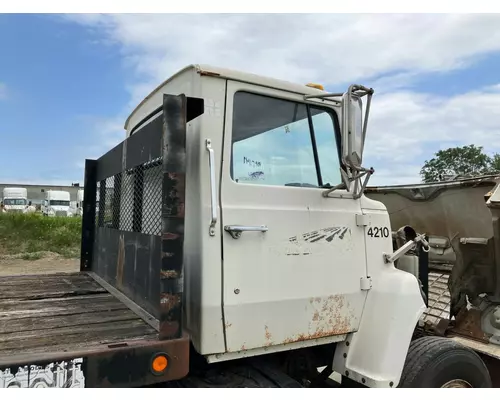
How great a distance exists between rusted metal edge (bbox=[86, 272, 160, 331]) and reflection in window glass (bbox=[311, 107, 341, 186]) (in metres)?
1.36

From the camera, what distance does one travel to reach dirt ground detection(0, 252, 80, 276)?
1330cm

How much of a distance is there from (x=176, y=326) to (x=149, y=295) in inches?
20.9

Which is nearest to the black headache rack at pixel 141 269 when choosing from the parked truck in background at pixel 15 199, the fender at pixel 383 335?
the fender at pixel 383 335

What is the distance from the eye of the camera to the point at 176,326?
2.17 m

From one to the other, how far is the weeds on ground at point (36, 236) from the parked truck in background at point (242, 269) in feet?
48.8

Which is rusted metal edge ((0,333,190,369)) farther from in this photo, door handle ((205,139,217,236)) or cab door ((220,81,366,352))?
door handle ((205,139,217,236))

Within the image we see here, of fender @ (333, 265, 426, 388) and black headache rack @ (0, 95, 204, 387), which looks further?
fender @ (333, 265, 426, 388)

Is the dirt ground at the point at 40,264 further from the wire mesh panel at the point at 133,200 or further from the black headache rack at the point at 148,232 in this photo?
the black headache rack at the point at 148,232

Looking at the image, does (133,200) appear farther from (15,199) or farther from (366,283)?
(15,199)

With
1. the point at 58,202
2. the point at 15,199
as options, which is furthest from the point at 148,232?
the point at 15,199

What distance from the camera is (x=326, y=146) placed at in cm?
301

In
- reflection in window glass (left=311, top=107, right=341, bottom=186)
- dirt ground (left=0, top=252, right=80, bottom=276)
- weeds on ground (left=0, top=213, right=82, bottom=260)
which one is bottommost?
dirt ground (left=0, top=252, right=80, bottom=276)

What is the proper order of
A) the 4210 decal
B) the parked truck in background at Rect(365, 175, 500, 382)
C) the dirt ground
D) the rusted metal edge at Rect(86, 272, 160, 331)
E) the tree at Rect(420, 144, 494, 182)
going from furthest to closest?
1. the tree at Rect(420, 144, 494, 182)
2. the dirt ground
3. the parked truck in background at Rect(365, 175, 500, 382)
4. the 4210 decal
5. the rusted metal edge at Rect(86, 272, 160, 331)

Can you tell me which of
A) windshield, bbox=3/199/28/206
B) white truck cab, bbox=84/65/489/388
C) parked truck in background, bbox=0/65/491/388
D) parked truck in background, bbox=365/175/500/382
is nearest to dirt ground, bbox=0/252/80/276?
parked truck in background, bbox=365/175/500/382
